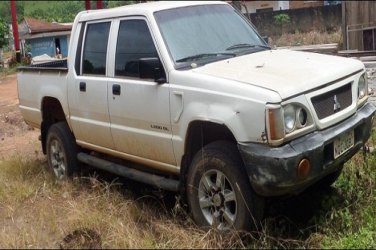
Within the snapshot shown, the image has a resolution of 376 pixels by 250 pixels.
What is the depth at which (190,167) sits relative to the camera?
180 inches

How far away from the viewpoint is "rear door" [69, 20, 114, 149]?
5.47 metres

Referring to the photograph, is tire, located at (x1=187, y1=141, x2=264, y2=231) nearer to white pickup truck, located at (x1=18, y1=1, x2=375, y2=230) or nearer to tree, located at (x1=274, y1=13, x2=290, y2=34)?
white pickup truck, located at (x1=18, y1=1, x2=375, y2=230)

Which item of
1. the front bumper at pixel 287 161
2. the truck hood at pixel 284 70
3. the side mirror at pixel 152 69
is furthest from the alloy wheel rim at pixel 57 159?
the front bumper at pixel 287 161

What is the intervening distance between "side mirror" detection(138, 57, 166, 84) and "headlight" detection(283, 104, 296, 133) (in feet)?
3.93

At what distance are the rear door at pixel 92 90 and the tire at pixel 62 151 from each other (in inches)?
11.5

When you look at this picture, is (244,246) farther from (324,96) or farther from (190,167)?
(324,96)

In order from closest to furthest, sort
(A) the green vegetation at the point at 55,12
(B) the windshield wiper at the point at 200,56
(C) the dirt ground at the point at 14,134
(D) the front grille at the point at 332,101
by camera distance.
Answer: (D) the front grille at the point at 332,101
(B) the windshield wiper at the point at 200,56
(C) the dirt ground at the point at 14,134
(A) the green vegetation at the point at 55,12

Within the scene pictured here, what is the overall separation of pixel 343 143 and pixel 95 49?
8.89 feet

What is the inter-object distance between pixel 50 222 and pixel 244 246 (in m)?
1.68

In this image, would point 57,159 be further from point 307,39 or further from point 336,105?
point 307,39

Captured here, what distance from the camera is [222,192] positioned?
14.1 feet

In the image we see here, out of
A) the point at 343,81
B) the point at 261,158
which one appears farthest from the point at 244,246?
Result: the point at 343,81

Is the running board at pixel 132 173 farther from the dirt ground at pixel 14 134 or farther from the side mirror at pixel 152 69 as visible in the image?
the dirt ground at pixel 14 134

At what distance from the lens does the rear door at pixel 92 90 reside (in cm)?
547
